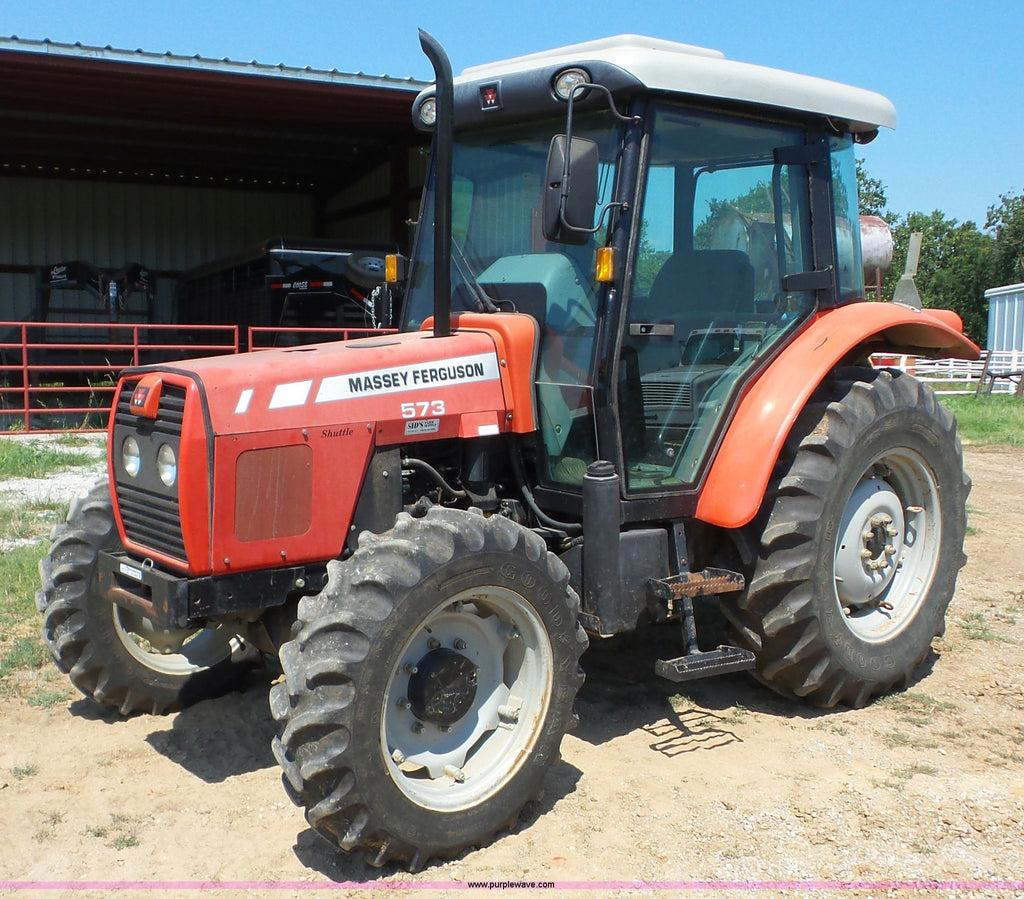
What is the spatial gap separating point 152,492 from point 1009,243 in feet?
170

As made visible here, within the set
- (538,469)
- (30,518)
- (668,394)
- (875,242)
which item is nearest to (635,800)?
(538,469)

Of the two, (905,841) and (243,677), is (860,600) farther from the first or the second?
(243,677)

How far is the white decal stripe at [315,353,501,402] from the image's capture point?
3445 millimetres

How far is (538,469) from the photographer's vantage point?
3957 mm

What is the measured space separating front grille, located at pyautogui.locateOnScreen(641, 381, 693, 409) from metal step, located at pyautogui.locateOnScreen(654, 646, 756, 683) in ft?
3.02

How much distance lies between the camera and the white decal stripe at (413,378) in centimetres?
345

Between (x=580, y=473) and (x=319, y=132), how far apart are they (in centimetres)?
1514

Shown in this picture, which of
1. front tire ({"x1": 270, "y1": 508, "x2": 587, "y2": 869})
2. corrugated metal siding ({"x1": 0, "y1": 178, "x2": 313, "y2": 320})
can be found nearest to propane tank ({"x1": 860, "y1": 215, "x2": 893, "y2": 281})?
front tire ({"x1": 270, "y1": 508, "x2": 587, "y2": 869})

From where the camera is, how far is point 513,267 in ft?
13.0

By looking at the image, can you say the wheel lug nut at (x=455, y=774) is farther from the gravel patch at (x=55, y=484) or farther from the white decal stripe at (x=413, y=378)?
the gravel patch at (x=55, y=484)

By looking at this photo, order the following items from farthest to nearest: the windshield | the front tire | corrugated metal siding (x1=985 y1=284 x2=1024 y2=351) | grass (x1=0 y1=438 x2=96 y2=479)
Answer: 1. corrugated metal siding (x1=985 y1=284 x2=1024 y2=351)
2. grass (x1=0 y1=438 x2=96 y2=479)
3. the windshield
4. the front tire

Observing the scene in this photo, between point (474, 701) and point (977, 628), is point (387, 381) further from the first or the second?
point (977, 628)

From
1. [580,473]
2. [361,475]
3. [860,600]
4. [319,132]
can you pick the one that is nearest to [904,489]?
[860,600]

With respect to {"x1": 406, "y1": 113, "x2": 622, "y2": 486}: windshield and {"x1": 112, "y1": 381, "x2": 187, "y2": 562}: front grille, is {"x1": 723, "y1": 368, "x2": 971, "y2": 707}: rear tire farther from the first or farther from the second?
{"x1": 112, "y1": 381, "x2": 187, "y2": 562}: front grille
